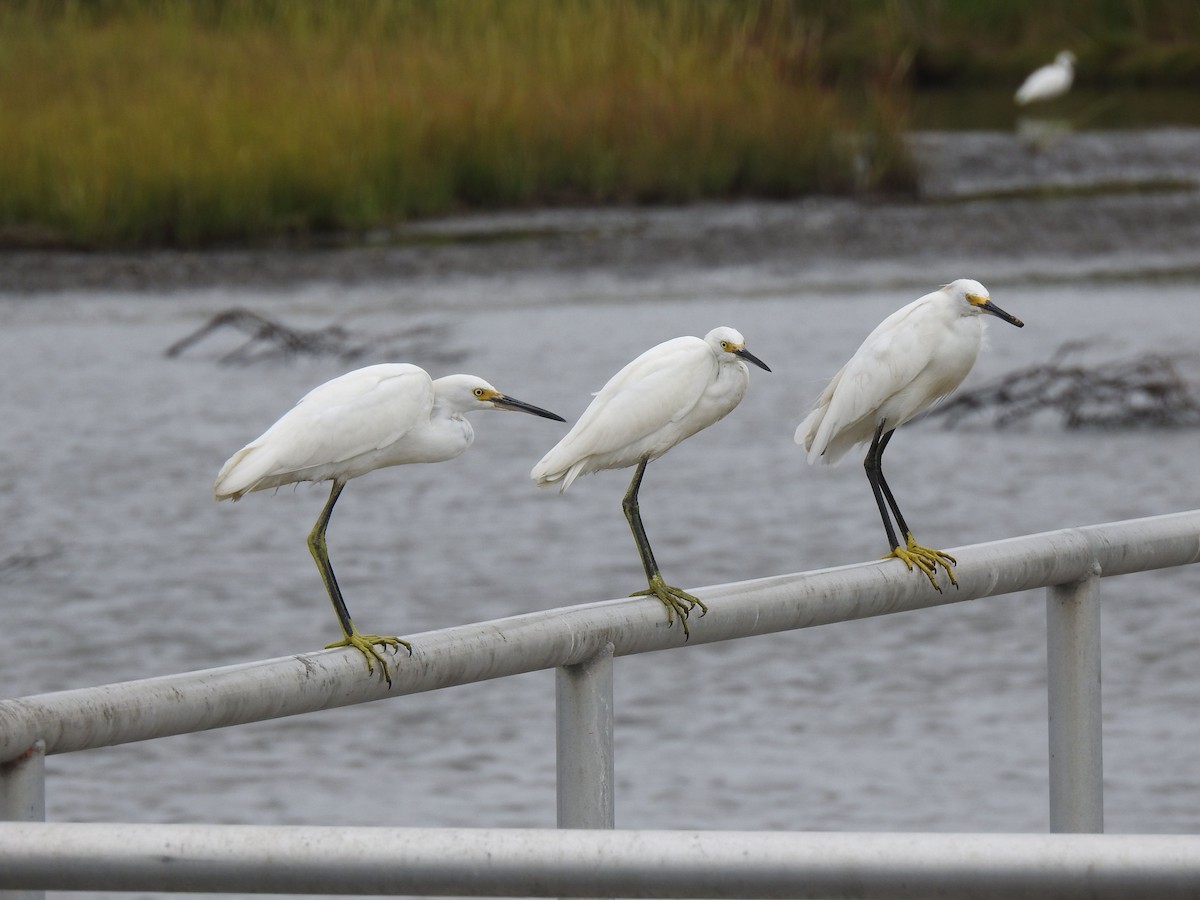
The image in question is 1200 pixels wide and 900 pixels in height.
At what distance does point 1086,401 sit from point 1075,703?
8.71 m

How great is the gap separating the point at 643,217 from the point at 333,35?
3559 mm

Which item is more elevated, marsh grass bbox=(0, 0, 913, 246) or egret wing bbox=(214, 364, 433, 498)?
egret wing bbox=(214, 364, 433, 498)

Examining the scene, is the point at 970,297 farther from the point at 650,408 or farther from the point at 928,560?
the point at 928,560

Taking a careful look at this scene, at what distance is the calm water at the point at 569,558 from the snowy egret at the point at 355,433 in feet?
8.23

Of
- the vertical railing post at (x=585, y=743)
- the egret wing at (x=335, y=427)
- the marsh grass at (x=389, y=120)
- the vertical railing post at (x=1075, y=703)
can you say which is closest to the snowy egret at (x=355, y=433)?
the egret wing at (x=335, y=427)

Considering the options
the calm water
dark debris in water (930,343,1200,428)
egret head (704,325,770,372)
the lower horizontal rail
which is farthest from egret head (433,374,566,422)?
dark debris in water (930,343,1200,428)

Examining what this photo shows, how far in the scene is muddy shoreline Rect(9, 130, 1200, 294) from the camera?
51.3 ft

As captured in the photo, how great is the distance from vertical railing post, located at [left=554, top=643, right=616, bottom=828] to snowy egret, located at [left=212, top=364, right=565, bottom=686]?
0.75 metres

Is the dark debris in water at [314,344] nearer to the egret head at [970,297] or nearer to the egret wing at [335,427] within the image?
the egret head at [970,297]

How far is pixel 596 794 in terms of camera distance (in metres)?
2.20

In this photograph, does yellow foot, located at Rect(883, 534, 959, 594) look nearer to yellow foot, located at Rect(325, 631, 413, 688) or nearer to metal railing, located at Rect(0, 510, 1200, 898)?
metal railing, located at Rect(0, 510, 1200, 898)

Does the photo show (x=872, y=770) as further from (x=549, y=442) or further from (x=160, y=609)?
(x=549, y=442)

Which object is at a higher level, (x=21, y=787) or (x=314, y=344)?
(x=21, y=787)

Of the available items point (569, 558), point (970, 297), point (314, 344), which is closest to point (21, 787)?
point (970, 297)
